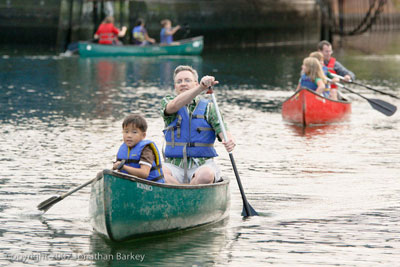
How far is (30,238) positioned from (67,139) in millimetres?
6738

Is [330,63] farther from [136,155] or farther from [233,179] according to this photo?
[136,155]

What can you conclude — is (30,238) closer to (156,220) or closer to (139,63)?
(156,220)

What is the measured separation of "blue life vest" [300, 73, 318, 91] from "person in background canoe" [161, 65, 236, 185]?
8.84 meters

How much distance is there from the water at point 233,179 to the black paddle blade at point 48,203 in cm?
12

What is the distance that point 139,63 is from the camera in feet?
119

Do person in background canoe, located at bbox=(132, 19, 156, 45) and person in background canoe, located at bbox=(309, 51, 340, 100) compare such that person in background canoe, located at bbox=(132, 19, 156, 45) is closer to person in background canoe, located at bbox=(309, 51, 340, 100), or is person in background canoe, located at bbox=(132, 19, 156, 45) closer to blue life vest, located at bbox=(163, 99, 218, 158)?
person in background canoe, located at bbox=(309, 51, 340, 100)

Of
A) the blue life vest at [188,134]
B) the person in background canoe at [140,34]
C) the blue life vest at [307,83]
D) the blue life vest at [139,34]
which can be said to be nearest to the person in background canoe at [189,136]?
the blue life vest at [188,134]

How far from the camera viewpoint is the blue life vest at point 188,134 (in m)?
9.67

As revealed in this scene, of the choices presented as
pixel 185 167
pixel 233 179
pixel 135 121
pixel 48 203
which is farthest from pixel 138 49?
pixel 135 121

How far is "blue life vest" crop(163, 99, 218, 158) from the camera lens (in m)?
9.67

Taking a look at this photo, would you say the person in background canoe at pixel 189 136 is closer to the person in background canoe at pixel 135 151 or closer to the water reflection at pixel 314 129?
the person in background canoe at pixel 135 151

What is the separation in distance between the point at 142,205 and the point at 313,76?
9.98m

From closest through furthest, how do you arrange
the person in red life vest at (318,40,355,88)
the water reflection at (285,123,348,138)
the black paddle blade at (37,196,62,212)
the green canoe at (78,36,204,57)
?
1. the black paddle blade at (37,196,62,212)
2. the water reflection at (285,123,348,138)
3. the person in red life vest at (318,40,355,88)
4. the green canoe at (78,36,204,57)

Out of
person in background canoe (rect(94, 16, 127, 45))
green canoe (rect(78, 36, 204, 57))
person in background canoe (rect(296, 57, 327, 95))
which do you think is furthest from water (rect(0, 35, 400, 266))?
person in background canoe (rect(94, 16, 127, 45))
